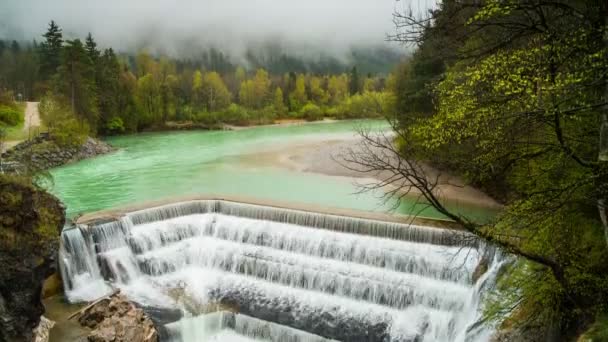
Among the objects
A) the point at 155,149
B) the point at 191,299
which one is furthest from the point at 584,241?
the point at 155,149

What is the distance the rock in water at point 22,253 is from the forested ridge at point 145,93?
51.8ft

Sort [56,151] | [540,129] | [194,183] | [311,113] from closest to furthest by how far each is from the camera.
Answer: [540,129] → [194,183] → [56,151] → [311,113]

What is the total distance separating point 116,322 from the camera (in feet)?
34.2

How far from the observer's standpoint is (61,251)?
1311cm

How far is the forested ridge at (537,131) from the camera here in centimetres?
462

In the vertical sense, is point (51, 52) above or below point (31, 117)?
above

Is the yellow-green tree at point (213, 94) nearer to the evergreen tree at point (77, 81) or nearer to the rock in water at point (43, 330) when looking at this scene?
the evergreen tree at point (77, 81)

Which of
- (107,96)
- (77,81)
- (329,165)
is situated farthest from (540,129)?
(107,96)

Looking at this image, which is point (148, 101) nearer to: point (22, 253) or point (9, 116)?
point (9, 116)

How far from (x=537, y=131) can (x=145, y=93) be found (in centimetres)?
6184

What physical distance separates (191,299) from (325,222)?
16.1 feet

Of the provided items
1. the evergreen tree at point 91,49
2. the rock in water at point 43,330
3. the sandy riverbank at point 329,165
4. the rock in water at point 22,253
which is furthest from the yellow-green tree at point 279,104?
the rock in water at point 22,253

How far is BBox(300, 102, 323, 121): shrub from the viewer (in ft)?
263

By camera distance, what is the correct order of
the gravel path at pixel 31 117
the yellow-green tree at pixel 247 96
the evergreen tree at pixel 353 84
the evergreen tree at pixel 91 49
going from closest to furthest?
the gravel path at pixel 31 117, the evergreen tree at pixel 91 49, the yellow-green tree at pixel 247 96, the evergreen tree at pixel 353 84
